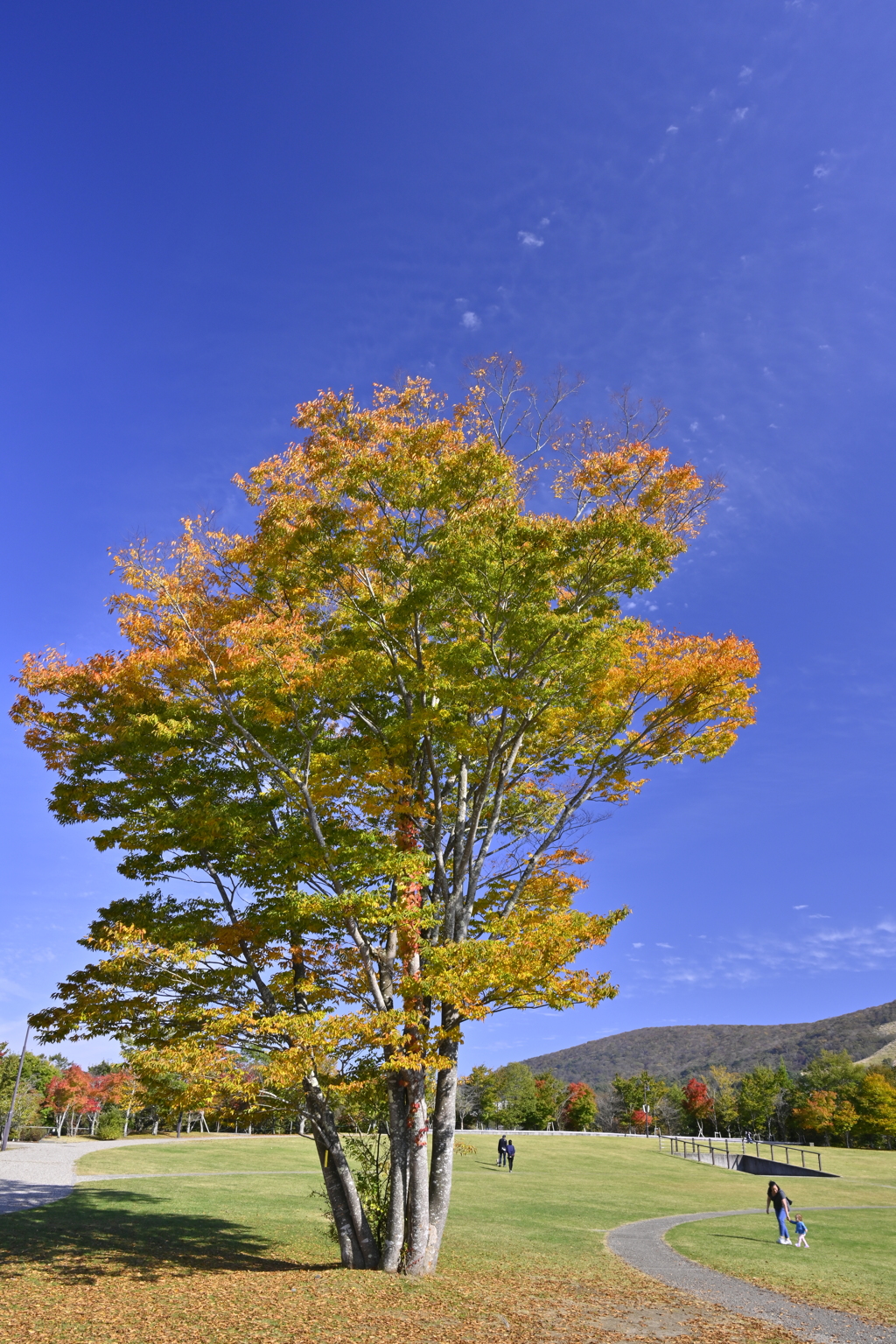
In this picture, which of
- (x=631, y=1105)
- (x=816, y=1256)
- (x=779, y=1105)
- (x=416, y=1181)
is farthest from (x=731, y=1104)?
(x=416, y=1181)

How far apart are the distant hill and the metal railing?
59813mm

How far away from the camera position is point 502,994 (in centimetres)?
1043

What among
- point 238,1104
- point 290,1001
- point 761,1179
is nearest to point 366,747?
point 290,1001

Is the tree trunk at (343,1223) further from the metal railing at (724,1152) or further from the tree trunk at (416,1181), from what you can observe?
the metal railing at (724,1152)

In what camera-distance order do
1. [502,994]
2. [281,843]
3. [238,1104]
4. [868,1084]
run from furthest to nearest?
[868,1084] < [238,1104] < [281,843] < [502,994]

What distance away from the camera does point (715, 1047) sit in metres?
135

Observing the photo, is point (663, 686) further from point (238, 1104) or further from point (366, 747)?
point (238, 1104)

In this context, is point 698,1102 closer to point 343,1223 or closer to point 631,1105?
point 631,1105

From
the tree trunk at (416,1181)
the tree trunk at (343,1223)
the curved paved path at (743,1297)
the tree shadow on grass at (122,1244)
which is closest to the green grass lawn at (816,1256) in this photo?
the curved paved path at (743,1297)

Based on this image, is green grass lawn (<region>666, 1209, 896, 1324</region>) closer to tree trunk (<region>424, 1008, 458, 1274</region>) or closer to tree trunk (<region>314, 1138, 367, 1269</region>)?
tree trunk (<region>424, 1008, 458, 1274</region>)

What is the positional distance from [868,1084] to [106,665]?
64721 millimetres

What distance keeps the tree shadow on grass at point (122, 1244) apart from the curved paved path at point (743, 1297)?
5946 millimetres

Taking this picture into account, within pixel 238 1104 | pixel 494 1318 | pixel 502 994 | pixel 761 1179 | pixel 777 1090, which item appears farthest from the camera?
pixel 777 1090

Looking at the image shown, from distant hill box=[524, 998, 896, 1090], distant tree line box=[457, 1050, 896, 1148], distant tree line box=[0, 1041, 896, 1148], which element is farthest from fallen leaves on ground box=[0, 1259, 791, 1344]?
distant hill box=[524, 998, 896, 1090]
